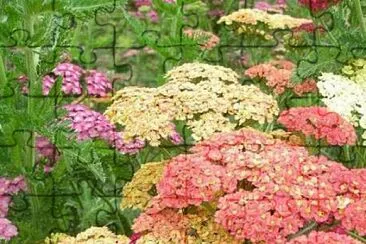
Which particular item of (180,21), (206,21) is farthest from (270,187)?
(206,21)

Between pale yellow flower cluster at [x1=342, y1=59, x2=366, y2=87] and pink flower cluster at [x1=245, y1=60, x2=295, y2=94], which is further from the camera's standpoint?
pink flower cluster at [x1=245, y1=60, x2=295, y2=94]

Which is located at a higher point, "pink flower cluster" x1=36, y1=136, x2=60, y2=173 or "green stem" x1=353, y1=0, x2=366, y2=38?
"green stem" x1=353, y1=0, x2=366, y2=38

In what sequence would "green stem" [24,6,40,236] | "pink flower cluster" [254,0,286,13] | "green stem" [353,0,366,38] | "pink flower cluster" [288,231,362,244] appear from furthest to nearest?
"pink flower cluster" [254,0,286,13] → "green stem" [353,0,366,38] → "green stem" [24,6,40,236] → "pink flower cluster" [288,231,362,244]

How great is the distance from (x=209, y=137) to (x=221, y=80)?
46 centimetres

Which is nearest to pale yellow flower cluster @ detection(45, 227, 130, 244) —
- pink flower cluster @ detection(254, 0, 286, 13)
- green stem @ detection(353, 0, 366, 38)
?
green stem @ detection(353, 0, 366, 38)

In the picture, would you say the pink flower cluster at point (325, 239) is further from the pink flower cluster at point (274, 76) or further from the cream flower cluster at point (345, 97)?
the pink flower cluster at point (274, 76)

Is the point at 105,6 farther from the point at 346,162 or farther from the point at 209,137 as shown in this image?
the point at 346,162

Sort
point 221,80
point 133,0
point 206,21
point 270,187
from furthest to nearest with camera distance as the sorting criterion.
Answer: point 133,0 < point 206,21 < point 221,80 < point 270,187

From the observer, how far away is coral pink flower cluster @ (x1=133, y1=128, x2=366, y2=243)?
2.93m

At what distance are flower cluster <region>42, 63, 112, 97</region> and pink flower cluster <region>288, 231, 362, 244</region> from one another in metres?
1.63

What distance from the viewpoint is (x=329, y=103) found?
374 centimetres

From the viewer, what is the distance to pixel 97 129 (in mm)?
3877

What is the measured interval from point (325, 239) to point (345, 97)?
103 centimetres

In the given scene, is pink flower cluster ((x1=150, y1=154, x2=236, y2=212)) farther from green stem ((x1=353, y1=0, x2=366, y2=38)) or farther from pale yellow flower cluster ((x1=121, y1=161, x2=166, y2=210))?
green stem ((x1=353, y1=0, x2=366, y2=38))
